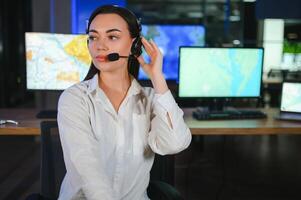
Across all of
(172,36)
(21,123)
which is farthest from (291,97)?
(172,36)

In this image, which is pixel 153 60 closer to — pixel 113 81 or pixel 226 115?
pixel 113 81

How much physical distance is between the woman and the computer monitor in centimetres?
103

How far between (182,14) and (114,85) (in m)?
8.15

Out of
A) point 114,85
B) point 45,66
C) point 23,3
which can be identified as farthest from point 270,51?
point 114,85

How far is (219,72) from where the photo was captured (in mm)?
2613

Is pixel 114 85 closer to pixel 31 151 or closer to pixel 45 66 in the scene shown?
pixel 45 66

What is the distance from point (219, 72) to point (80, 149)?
1486 millimetres

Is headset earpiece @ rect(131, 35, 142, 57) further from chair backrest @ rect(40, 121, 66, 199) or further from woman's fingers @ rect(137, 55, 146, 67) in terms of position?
chair backrest @ rect(40, 121, 66, 199)

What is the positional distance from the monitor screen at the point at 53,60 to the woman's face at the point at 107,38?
3.63 feet

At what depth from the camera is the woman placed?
1.41 meters

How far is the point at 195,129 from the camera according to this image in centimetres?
223

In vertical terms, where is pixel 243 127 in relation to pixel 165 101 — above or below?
below

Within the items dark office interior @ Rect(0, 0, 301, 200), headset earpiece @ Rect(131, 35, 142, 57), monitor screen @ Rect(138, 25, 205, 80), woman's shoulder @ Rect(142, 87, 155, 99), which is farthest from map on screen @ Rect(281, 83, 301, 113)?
monitor screen @ Rect(138, 25, 205, 80)

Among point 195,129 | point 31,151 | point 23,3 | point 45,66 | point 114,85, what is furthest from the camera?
point 23,3
